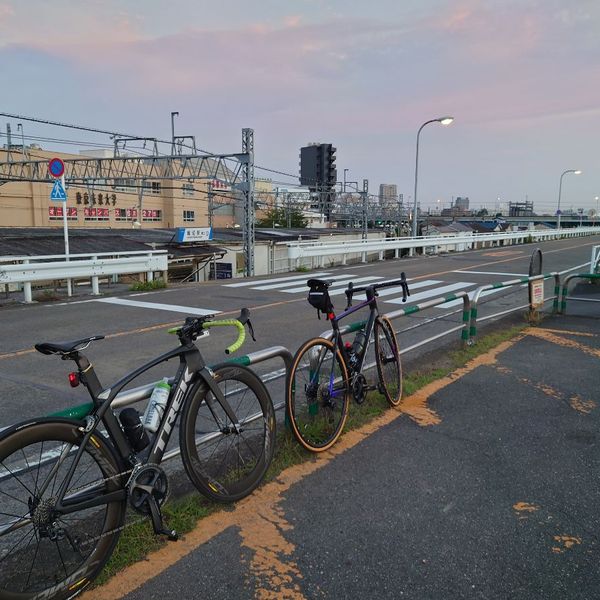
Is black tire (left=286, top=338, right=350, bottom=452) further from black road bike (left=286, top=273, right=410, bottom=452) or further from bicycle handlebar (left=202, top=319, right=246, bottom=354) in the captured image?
bicycle handlebar (left=202, top=319, right=246, bottom=354)

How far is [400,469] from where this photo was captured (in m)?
3.87

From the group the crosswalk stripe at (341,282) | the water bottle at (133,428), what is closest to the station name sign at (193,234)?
the crosswalk stripe at (341,282)

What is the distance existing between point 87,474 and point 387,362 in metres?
3.24

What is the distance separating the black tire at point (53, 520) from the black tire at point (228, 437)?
531 mm

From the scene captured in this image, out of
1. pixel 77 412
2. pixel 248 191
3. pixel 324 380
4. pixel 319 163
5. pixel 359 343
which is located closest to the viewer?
pixel 77 412

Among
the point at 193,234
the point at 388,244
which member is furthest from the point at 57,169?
the point at 388,244

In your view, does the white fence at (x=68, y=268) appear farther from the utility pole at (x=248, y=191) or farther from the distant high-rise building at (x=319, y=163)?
the distant high-rise building at (x=319, y=163)

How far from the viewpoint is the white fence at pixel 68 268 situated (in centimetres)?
1134

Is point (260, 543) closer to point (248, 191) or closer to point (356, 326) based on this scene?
point (356, 326)

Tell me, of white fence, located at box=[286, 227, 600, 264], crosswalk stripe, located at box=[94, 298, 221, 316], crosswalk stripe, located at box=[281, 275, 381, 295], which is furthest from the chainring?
white fence, located at box=[286, 227, 600, 264]

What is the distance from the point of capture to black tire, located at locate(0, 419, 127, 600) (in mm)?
2328

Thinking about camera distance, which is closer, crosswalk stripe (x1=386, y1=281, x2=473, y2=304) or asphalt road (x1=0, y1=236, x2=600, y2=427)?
asphalt road (x1=0, y1=236, x2=600, y2=427)

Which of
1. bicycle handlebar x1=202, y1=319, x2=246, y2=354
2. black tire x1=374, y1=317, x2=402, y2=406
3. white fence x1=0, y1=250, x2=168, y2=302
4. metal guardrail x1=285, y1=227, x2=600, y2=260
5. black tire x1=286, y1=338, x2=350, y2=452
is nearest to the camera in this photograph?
bicycle handlebar x1=202, y1=319, x2=246, y2=354

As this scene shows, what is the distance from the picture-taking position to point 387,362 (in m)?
5.12
